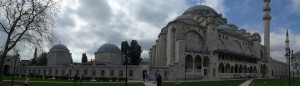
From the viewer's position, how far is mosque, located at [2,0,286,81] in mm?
54188

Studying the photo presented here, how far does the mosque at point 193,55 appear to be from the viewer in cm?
5419

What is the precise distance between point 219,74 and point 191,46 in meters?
8.05

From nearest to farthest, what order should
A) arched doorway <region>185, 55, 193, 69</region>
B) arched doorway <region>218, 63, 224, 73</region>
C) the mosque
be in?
the mosque
arched doorway <region>185, 55, 193, 69</region>
arched doorway <region>218, 63, 224, 73</region>

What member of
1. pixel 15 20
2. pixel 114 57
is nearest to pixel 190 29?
pixel 114 57

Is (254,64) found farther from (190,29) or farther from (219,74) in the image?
(190,29)

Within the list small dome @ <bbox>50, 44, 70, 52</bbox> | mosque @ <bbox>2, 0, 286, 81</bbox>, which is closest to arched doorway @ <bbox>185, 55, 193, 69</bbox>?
mosque @ <bbox>2, 0, 286, 81</bbox>

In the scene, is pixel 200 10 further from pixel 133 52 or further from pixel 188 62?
pixel 188 62

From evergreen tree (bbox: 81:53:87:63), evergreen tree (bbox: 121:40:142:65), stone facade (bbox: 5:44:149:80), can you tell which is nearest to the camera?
stone facade (bbox: 5:44:149:80)

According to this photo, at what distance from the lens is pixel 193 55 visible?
2243 inches

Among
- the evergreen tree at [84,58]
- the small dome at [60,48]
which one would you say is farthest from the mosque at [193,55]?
the evergreen tree at [84,58]

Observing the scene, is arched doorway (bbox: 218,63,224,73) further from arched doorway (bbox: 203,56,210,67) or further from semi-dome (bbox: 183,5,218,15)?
semi-dome (bbox: 183,5,218,15)

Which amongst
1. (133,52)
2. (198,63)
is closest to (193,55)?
(198,63)

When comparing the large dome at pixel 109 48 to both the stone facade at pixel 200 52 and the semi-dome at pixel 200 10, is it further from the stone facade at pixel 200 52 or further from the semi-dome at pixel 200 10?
the semi-dome at pixel 200 10

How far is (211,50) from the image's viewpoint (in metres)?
60.4
